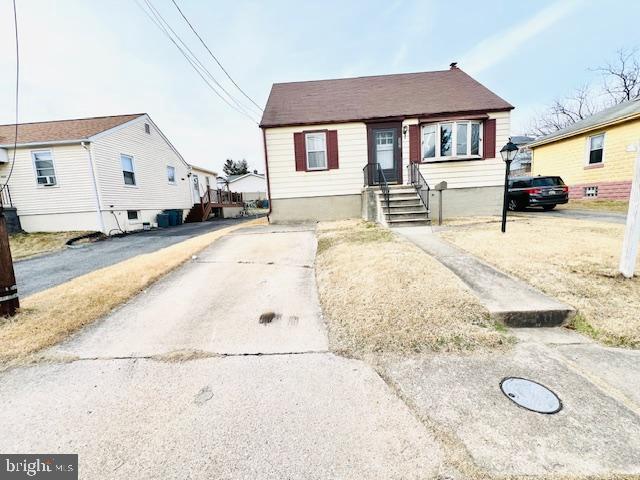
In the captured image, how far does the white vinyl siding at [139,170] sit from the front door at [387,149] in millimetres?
11365

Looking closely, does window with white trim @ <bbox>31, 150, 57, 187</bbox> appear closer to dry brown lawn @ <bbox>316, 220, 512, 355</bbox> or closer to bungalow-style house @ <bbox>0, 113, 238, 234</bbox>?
bungalow-style house @ <bbox>0, 113, 238, 234</bbox>

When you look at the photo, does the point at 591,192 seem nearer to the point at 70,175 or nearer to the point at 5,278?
the point at 5,278

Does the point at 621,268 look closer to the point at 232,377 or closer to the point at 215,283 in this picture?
the point at 232,377

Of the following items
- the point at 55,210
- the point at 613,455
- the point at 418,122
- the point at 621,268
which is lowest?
the point at 613,455

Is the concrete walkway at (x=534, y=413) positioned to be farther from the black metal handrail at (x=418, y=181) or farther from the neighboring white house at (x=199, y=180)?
the neighboring white house at (x=199, y=180)

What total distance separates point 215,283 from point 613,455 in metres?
4.75

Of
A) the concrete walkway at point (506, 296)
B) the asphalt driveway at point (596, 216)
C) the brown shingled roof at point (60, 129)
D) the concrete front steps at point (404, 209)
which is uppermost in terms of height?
the brown shingled roof at point (60, 129)

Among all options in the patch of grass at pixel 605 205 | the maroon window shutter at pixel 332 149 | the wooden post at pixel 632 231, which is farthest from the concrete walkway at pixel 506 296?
the patch of grass at pixel 605 205

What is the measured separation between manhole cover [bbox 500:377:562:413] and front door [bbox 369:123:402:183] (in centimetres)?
935

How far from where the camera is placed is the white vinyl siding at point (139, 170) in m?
12.6

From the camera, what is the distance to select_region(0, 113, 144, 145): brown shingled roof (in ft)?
39.9

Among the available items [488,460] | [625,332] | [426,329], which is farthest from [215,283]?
[625,332]

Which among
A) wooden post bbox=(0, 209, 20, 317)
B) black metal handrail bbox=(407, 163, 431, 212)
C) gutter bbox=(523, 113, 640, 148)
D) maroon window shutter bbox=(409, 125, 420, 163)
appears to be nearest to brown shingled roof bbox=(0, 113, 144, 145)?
wooden post bbox=(0, 209, 20, 317)

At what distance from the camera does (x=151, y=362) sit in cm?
279
